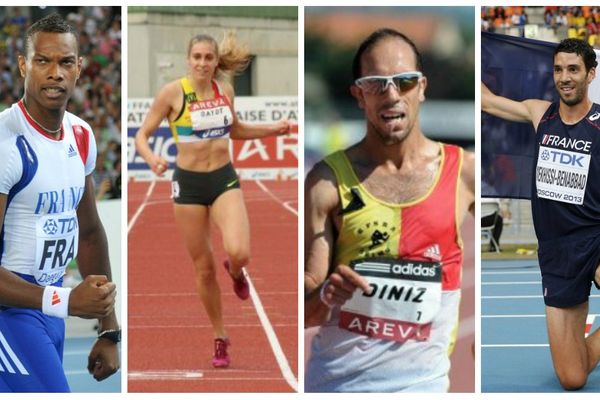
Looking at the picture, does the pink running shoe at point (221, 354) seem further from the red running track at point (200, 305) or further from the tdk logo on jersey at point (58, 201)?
the tdk logo on jersey at point (58, 201)

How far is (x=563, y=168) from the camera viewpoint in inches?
244

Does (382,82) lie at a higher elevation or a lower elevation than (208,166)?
higher

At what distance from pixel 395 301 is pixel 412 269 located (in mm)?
166

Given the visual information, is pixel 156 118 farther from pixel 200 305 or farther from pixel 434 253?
pixel 434 253

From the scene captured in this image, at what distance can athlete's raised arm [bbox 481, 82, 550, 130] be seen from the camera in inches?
235

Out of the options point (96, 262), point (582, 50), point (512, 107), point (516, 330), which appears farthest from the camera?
point (516, 330)

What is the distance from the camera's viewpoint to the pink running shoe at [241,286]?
5.61m

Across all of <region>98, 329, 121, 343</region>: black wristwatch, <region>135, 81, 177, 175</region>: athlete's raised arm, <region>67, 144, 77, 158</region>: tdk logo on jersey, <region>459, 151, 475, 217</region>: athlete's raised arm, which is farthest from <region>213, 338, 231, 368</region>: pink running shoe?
<region>459, 151, 475, 217</region>: athlete's raised arm

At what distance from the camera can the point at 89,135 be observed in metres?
5.22

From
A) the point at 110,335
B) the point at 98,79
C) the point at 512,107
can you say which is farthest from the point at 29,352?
the point at 512,107

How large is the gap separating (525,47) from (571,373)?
5.84 feet

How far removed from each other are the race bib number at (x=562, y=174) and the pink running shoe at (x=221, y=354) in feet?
6.26

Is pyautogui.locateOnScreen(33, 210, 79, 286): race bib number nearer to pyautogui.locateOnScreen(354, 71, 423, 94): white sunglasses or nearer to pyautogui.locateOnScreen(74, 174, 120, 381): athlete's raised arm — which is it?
pyautogui.locateOnScreen(74, 174, 120, 381): athlete's raised arm

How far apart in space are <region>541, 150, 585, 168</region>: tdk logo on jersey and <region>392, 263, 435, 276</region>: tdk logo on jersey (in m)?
1.26
